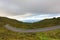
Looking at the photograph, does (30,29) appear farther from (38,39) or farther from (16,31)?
(38,39)

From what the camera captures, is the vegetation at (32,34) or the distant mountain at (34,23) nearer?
the vegetation at (32,34)

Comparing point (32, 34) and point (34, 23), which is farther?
point (34, 23)

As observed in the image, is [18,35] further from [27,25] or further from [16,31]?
[27,25]

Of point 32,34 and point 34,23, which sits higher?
point 34,23

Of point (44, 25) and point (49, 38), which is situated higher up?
point (44, 25)

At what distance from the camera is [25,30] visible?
3783 mm

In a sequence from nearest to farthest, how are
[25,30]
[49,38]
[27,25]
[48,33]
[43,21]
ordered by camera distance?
[49,38] < [48,33] < [25,30] < [27,25] < [43,21]

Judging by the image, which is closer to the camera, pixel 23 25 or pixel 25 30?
pixel 25 30

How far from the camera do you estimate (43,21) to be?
430 cm

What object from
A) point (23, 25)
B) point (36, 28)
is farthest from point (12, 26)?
point (36, 28)

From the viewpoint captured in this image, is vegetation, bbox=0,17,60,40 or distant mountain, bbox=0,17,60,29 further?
distant mountain, bbox=0,17,60,29

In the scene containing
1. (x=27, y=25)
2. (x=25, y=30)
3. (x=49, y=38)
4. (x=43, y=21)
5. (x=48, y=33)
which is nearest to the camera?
(x=49, y=38)

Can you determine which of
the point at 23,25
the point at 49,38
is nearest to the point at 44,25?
the point at 23,25

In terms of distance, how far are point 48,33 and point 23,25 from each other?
2.59 feet
